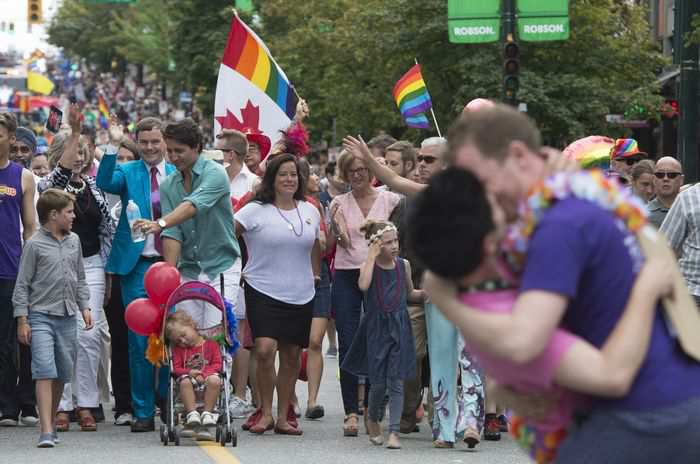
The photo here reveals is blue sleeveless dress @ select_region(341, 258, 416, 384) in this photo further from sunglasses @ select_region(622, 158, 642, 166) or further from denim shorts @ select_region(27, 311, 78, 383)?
sunglasses @ select_region(622, 158, 642, 166)

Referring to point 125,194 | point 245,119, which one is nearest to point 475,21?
point 245,119

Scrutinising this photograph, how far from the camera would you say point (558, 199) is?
4156 millimetres

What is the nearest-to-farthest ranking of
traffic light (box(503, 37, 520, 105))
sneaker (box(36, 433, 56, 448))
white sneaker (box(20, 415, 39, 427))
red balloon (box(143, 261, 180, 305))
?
sneaker (box(36, 433, 56, 448)) < red balloon (box(143, 261, 180, 305)) < white sneaker (box(20, 415, 39, 427)) < traffic light (box(503, 37, 520, 105))

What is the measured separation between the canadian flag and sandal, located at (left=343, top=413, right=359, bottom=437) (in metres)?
3.97

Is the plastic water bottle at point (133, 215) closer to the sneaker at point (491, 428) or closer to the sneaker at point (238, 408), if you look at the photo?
the sneaker at point (238, 408)

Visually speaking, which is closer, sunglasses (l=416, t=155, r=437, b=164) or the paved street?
the paved street

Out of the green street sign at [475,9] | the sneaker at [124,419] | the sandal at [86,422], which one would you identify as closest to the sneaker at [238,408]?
the sneaker at [124,419]

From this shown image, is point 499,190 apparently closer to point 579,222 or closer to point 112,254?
point 579,222

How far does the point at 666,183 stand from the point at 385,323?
2238mm

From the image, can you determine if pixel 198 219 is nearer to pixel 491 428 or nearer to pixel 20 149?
pixel 491 428

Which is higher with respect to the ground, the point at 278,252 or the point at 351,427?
the point at 278,252

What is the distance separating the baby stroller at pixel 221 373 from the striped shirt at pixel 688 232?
9.65ft

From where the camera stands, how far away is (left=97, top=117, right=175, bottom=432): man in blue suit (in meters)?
11.7

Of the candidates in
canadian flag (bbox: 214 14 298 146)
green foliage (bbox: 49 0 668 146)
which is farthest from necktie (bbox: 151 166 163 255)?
green foliage (bbox: 49 0 668 146)
